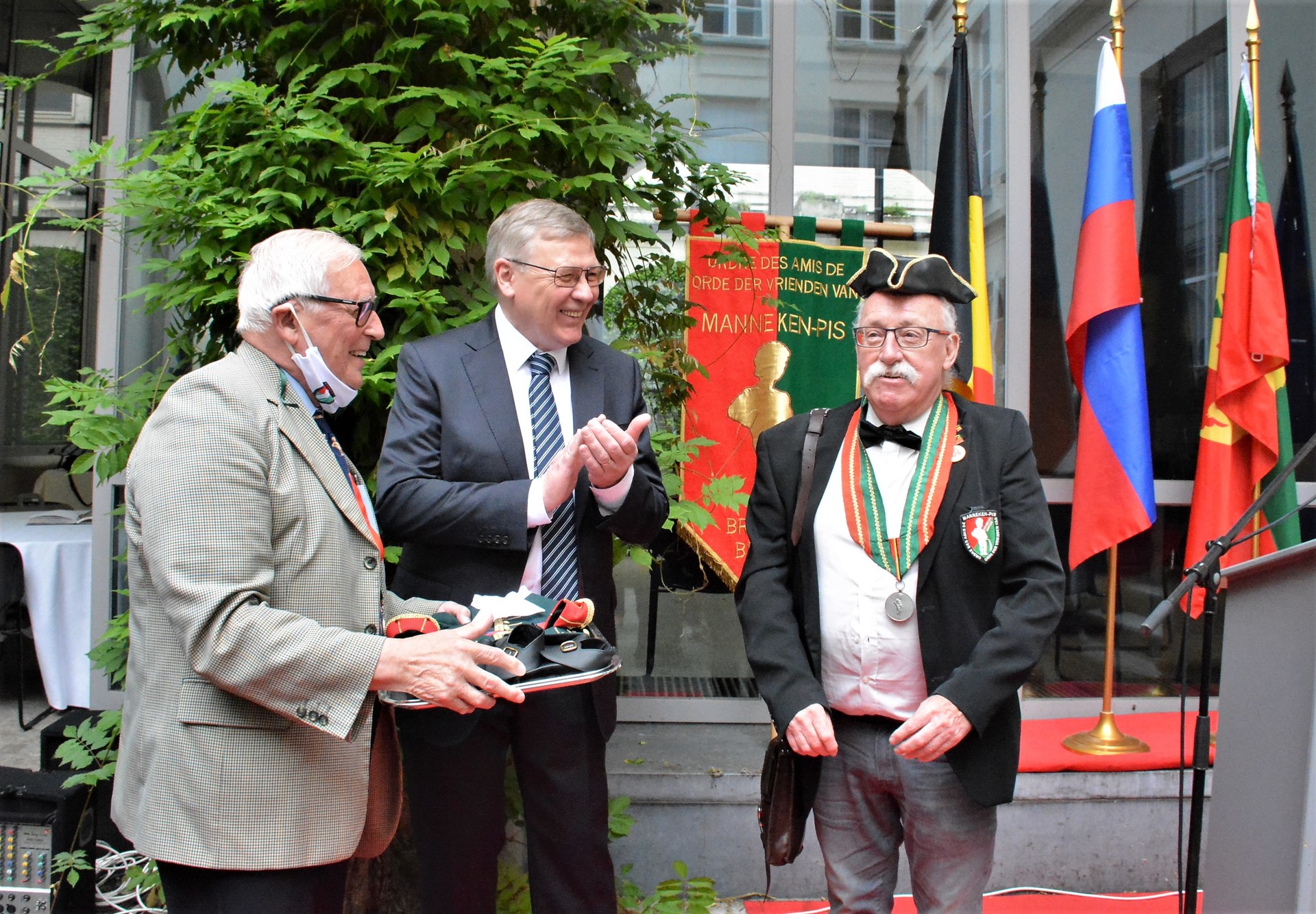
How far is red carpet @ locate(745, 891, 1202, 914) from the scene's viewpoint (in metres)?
3.45

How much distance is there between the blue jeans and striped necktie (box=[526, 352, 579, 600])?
0.66 m

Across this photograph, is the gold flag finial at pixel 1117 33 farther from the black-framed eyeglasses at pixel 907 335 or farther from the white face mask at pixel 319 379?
the white face mask at pixel 319 379

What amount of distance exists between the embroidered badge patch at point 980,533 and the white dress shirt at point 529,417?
0.71 m

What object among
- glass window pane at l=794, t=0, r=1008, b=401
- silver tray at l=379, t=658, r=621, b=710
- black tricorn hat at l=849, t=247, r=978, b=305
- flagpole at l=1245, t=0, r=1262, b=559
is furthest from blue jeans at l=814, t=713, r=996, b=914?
glass window pane at l=794, t=0, r=1008, b=401

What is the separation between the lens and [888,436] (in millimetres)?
2154

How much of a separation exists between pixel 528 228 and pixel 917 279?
85cm

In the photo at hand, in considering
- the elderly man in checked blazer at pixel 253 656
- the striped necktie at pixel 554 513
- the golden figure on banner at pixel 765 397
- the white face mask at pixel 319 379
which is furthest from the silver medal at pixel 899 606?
the golden figure on banner at pixel 765 397

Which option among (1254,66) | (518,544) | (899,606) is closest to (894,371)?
(899,606)

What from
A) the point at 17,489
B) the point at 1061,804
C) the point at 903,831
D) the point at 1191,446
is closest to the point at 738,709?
the point at 1061,804

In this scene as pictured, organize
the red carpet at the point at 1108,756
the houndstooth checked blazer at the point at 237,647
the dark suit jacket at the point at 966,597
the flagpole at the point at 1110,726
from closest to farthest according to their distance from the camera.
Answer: the houndstooth checked blazer at the point at 237,647 < the dark suit jacket at the point at 966,597 < the red carpet at the point at 1108,756 < the flagpole at the point at 1110,726

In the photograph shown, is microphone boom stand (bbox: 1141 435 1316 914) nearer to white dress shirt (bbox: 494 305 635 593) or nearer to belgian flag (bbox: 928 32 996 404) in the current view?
white dress shirt (bbox: 494 305 635 593)

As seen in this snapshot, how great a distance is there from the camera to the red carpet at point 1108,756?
366 centimetres

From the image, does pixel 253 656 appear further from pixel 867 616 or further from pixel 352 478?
pixel 867 616

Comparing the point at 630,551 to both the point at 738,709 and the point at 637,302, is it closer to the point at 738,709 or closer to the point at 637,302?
the point at 637,302
